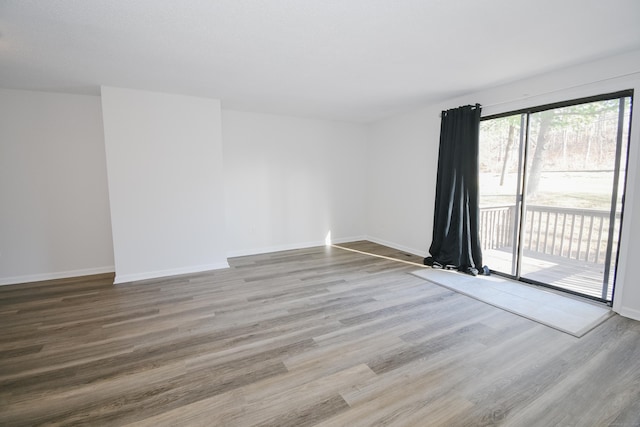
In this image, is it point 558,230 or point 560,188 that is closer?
point 560,188

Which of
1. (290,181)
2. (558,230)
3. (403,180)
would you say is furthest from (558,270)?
(290,181)

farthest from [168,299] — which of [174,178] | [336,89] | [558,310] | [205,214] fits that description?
[558,310]

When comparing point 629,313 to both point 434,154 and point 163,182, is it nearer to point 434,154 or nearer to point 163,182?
point 434,154

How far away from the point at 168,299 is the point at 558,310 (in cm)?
420

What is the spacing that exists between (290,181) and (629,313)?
4749 millimetres

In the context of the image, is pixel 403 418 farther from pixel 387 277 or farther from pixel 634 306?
pixel 634 306

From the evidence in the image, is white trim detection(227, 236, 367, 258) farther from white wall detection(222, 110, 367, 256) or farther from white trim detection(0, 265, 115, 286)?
white trim detection(0, 265, 115, 286)

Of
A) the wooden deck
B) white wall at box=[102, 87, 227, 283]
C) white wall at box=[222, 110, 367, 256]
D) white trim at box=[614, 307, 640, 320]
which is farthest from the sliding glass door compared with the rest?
white wall at box=[102, 87, 227, 283]

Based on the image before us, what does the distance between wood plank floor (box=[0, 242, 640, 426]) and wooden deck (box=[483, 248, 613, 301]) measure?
29.8 inches

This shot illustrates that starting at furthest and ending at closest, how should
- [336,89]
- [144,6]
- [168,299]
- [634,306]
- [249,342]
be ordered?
[336,89]
[168,299]
[634,306]
[249,342]
[144,6]

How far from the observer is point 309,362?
2.02 metres

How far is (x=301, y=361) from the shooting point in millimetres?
2039

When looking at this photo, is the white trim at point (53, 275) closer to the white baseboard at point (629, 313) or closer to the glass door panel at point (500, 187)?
the glass door panel at point (500, 187)

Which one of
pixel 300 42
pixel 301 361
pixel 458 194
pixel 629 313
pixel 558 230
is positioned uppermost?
pixel 300 42
